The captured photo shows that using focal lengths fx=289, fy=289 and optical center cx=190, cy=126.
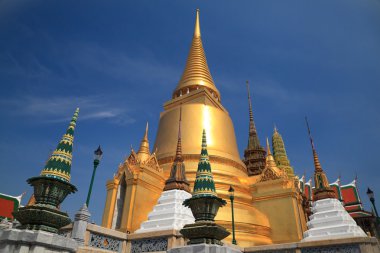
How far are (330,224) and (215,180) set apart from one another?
6.47 meters

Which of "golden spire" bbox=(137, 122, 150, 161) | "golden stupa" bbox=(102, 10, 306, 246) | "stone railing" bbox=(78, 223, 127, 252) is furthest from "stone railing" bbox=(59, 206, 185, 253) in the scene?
"golden spire" bbox=(137, 122, 150, 161)

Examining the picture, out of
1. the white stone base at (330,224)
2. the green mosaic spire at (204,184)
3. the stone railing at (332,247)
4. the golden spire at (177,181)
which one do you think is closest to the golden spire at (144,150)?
the golden spire at (177,181)

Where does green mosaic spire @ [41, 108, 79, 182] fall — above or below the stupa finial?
below

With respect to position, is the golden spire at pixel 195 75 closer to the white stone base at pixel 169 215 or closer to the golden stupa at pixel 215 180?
the golden stupa at pixel 215 180

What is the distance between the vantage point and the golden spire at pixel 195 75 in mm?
24812

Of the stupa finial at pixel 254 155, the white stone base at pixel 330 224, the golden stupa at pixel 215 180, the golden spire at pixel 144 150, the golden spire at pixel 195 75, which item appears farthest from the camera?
the stupa finial at pixel 254 155

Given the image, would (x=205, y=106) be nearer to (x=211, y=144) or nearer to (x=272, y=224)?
(x=211, y=144)

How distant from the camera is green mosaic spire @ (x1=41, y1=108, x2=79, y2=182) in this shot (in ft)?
15.8

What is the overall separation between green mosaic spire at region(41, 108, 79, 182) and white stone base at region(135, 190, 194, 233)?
6721 mm

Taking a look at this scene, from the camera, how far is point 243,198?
1691cm

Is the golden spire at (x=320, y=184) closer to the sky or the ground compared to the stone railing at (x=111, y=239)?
closer to the sky

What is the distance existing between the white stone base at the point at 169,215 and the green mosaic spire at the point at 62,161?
6721mm

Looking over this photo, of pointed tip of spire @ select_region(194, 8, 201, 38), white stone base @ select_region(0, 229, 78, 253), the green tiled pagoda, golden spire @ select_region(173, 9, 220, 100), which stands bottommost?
white stone base @ select_region(0, 229, 78, 253)

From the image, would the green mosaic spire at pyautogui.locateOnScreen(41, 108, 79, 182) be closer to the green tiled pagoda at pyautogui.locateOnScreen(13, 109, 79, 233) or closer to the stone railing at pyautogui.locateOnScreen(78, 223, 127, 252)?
the green tiled pagoda at pyautogui.locateOnScreen(13, 109, 79, 233)
